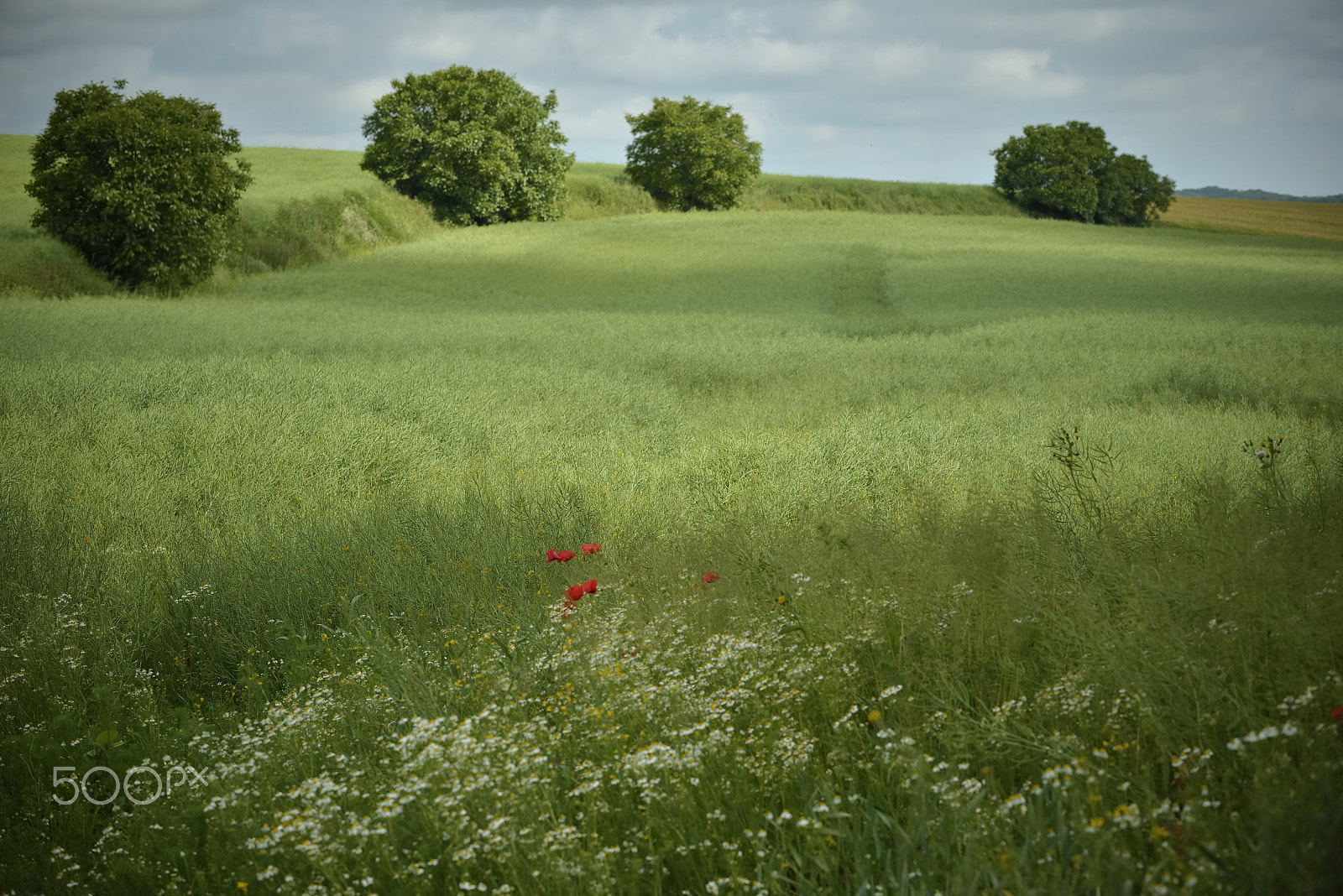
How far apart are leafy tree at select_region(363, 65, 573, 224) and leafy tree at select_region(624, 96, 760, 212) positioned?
42.8 feet

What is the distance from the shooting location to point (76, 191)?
82.8 feet

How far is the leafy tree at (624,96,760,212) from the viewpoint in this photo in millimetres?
60438

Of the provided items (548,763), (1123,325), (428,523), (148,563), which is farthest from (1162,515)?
(1123,325)

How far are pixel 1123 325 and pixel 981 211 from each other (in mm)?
58213

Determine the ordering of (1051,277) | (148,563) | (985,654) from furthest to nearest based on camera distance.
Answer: (1051,277)
(148,563)
(985,654)

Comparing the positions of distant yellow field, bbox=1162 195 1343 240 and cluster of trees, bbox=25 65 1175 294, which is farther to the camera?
distant yellow field, bbox=1162 195 1343 240

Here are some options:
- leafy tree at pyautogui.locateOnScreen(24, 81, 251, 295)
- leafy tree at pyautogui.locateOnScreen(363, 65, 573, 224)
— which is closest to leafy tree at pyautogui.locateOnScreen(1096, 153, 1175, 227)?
leafy tree at pyautogui.locateOnScreen(363, 65, 573, 224)

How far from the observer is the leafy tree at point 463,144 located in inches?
1838

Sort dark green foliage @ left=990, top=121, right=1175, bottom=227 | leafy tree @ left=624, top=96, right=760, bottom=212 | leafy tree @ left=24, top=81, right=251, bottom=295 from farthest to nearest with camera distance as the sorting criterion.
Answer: dark green foliage @ left=990, top=121, right=1175, bottom=227 → leafy tree @ left=624, top=96, right=760, bottom=212 → leafy tree @ left=24, top=81, right=251, bottom=295

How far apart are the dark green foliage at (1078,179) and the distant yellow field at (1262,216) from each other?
435cm

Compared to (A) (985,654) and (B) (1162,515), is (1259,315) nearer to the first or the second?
(B) (1162,515)

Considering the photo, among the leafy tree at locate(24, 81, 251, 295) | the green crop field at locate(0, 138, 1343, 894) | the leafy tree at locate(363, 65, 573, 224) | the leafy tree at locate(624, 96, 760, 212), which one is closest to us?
the green crop field at locate(0, 138, 1343, 894)

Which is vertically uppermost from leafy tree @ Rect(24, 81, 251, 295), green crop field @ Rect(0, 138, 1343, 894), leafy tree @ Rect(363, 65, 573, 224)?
leafy tree @ Rect(363, 65, 573, 224)

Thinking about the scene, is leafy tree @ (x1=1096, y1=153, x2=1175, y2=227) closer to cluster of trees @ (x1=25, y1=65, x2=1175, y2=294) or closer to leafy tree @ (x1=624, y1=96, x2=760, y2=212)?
cluster of trees @ (x1=25, y1=65, x2=1175, y2=294)
